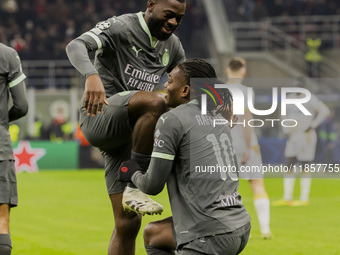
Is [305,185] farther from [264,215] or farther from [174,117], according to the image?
[174,117]

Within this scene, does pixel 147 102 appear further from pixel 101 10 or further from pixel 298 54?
pixel 101 10

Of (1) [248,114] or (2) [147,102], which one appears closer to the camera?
(2) [147,102]

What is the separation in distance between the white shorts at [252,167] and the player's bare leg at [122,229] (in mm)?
3271

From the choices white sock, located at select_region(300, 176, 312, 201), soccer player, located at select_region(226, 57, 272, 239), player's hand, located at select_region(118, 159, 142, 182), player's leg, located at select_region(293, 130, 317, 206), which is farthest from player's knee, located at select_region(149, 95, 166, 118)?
player's leg, located at select_region(293, 130, 317, 206)

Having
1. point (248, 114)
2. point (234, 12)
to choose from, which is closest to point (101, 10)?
point (234, 12)

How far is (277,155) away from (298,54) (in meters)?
7.76

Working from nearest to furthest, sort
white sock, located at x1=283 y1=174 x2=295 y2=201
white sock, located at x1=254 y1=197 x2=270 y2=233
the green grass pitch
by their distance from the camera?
the green grass pitch < white sock, located at x1=254 y1=197 x2=270 y2=233 < white sock, located at x1=283 y1=174 x2=295 y2=201

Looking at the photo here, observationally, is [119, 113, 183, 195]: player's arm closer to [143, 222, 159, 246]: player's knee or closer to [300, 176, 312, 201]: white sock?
[143, 222, 159, 246]: player's knee

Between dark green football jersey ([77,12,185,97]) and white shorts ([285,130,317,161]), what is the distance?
6.86 m

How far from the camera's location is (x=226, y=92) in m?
4.12

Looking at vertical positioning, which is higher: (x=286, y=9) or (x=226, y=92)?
(x=286, y=9)

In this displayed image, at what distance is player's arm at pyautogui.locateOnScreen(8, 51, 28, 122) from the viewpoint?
16.2 feet

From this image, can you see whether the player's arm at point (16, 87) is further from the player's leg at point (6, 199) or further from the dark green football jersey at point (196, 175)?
the dark green football jersey at point (196, 175)

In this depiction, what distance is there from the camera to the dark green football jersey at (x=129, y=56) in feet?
15.1
